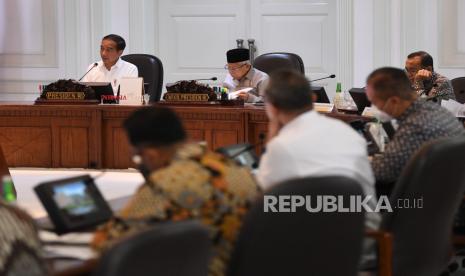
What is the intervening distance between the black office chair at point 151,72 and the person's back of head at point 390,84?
3.53 m

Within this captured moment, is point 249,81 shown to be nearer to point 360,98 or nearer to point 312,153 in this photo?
point 360,98

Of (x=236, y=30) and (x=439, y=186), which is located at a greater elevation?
(x=236, y=30)

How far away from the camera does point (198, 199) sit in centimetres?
260

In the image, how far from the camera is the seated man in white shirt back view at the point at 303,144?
296 centimetres

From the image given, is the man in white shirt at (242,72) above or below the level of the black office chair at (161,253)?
above

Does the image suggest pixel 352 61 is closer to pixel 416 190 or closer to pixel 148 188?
pixel 416 190

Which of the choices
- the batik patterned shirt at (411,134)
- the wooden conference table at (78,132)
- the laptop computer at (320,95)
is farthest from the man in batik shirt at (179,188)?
the laptop computer at (320,95)

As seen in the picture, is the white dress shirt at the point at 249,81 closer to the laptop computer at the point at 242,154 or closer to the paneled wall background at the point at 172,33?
the paneled wall background at the point at 172,33

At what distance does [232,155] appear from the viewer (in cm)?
346

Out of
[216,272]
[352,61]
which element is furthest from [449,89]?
[216,272]

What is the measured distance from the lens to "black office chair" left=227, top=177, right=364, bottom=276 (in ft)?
8.50

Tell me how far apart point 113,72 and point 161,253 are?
5.51 metres

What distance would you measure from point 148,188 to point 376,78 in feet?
5.28

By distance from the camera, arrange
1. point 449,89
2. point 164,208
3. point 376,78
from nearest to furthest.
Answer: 1. point 164,208
2. point 376,78
3. point 449,89
